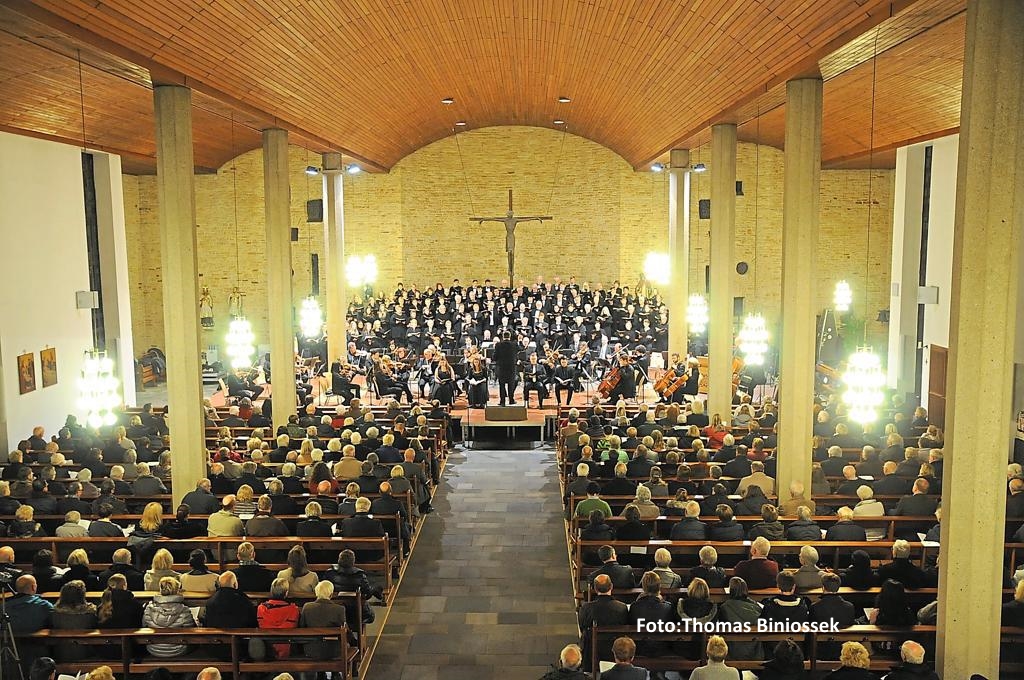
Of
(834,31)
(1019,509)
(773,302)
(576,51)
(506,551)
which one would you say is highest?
(576,51)

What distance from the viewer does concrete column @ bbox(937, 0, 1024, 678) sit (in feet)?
21.1

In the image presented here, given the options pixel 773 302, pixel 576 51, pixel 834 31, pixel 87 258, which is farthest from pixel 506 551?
pixel 773 302

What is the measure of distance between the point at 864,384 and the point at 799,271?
169 centimetres

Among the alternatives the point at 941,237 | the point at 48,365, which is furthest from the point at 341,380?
the point at 941,237

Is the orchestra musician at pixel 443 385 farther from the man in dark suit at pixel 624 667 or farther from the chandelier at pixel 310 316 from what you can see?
the man in dark suit at pixel 624 667

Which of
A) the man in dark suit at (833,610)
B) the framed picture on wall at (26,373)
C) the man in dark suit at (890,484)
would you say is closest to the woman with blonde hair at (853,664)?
the man in dark suit at (833,610)

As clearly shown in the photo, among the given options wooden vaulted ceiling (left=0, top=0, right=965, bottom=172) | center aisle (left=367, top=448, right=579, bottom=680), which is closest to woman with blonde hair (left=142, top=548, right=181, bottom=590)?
center aisle (left=367, top=448, right=579, bottom=680)

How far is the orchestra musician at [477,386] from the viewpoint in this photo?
18.9 meters

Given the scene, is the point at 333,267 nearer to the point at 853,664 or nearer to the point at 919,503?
the point at 919,503

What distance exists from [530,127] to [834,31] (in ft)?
67.1

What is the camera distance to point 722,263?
53.4ft

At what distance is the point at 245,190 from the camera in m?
28.6

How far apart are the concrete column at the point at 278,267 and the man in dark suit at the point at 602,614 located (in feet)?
33.0

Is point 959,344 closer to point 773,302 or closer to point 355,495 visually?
point 355,495
